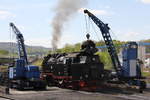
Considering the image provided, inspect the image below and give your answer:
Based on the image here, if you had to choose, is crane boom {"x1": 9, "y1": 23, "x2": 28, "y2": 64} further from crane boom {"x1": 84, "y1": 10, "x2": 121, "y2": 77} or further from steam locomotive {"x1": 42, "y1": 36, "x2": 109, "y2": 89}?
steam locomotive {"x1": 42, "y1": 36, "x2": 109, "y2": 89}

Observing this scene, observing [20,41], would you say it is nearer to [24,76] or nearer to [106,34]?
[106,34]

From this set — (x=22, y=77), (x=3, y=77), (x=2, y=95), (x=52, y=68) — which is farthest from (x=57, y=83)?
(x=2, y=95)

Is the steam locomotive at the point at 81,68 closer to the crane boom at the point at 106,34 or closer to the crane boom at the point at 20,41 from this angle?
the crane boom at the point at 106,34

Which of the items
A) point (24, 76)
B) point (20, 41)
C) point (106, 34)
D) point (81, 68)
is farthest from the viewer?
point (20, 41)

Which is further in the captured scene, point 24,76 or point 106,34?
point 106,34

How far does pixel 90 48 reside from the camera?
3059 cm

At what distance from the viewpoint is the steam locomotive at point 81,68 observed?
96.5 feet

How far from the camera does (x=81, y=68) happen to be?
96.6ft

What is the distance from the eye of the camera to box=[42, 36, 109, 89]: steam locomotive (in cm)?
Result: 2942

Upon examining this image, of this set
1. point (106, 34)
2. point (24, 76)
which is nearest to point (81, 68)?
point (24, 76)

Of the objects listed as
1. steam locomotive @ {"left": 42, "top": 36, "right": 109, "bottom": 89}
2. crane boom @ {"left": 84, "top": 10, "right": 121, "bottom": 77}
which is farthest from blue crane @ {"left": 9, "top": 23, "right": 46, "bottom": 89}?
crane boom @ {"left": 84, "top": 10, "right": 121, "bottom": 77}

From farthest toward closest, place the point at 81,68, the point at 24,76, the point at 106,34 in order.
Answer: the point at 106,34 → the point at 24,76 → the point at 81,68

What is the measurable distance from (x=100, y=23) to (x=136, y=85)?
8759 millimetres

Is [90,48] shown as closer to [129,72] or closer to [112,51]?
[129,72]
